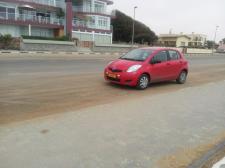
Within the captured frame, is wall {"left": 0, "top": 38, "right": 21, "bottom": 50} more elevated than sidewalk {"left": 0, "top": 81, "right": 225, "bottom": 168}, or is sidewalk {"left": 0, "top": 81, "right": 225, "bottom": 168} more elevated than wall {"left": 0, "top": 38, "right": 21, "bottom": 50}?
wall {"left": 0, "top": 38, "right": 21, "bottom": 50}

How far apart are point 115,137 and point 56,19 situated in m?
45.8

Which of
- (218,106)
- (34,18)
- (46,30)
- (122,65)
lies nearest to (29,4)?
(34,18)

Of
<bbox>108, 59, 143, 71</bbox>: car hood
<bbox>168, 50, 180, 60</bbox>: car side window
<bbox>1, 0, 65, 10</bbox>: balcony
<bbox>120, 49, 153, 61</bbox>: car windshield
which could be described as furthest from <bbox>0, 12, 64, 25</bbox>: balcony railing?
<bbox>108, 59, 143, 71</bbox>: car hood

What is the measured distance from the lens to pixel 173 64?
1126 centimetres

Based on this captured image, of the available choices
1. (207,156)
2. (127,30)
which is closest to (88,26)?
(127,30)

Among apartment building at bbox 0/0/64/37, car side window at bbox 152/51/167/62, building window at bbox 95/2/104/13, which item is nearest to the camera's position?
car side window at bbox 152/51/167/62

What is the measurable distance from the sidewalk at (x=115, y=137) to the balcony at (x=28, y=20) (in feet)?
128

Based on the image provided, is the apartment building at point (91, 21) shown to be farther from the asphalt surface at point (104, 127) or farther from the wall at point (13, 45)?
the asphalt surface at point (104, 127)

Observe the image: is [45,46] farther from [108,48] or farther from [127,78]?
[127,78]

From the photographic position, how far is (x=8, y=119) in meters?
5.77

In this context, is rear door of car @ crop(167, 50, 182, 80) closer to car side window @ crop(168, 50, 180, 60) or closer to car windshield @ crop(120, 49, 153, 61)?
car side window @ crop(168, 50, 180, 60)

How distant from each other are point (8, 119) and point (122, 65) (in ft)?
16.4

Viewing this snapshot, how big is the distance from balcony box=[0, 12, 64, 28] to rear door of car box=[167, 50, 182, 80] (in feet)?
118

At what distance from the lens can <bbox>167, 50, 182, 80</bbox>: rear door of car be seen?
1111 centimetres
